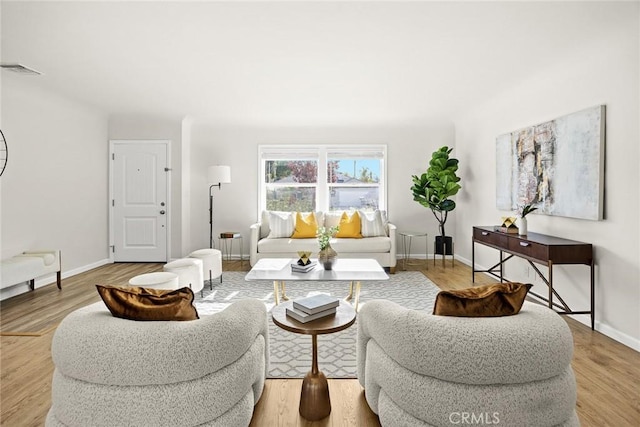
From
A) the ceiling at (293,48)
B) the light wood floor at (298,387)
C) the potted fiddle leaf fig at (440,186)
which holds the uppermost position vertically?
the ceiling at (293,48)

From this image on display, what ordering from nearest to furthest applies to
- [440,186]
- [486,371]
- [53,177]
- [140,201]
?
[486,371] → [53,177] → [440,186] → [140,201]

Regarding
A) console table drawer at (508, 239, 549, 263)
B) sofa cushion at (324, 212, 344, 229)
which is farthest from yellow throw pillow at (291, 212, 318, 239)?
console table drawer at (508, 239, 549, 263)

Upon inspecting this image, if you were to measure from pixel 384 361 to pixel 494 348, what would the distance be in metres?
0.49

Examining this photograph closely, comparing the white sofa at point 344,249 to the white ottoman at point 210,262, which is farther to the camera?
the white sofa at point 344,249

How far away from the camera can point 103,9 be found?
2.48 m

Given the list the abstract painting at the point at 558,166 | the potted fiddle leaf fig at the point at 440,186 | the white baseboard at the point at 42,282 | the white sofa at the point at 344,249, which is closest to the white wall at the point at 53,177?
the white baseboard at the point at 42,282

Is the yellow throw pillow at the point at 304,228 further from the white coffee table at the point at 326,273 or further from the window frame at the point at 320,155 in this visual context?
the white coffee table at the point at 326,273

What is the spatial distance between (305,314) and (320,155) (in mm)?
4647

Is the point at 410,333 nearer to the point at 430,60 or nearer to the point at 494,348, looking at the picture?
the point at 494,348

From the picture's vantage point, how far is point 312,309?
1.87 metres

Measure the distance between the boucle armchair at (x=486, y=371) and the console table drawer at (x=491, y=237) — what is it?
2444 mm

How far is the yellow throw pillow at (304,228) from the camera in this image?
552 cm

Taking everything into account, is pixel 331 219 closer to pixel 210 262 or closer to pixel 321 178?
pixel 321 178

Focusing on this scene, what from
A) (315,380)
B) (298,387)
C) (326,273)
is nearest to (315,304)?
(315,380)
